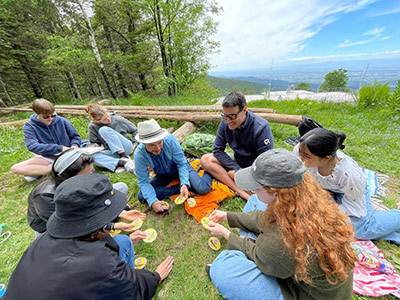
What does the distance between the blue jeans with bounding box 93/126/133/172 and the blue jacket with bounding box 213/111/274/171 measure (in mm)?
2360

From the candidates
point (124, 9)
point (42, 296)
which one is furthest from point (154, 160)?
point (124, 9)

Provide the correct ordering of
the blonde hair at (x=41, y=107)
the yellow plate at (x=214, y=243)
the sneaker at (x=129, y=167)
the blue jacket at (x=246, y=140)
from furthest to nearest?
the sneaker at (x=129, y=167) → the blonde hair at (x=41, y=107) → the blue jacket at (x=246, y=140) → the yellow plate at (x=214, y=243)

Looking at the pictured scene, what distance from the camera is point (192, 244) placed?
212cm

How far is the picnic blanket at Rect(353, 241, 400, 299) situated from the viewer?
1506 millimetres

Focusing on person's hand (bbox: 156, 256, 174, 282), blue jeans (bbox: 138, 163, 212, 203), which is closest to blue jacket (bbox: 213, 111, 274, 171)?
blue jeans (bbox: 138, 163, 212, 203)

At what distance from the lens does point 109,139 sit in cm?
375

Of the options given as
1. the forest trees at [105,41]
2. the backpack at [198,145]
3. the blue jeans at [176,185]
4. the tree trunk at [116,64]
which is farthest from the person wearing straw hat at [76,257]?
the tree trunk at [116,64]

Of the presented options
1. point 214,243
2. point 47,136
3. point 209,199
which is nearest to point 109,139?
point 47,136

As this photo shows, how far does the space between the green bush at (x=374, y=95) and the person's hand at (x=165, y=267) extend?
845cm

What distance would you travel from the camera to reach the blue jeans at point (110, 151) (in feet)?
12.1

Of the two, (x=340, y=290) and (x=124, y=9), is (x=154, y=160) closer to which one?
(x=340, y=290)

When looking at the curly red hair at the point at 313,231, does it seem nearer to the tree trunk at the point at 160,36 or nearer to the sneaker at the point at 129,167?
the sneaker at the point at 129,167

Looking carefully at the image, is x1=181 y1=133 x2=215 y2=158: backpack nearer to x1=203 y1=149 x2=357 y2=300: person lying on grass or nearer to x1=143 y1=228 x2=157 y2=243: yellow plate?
x1=143 y1=228 x2=157 y2=243: yellow plate

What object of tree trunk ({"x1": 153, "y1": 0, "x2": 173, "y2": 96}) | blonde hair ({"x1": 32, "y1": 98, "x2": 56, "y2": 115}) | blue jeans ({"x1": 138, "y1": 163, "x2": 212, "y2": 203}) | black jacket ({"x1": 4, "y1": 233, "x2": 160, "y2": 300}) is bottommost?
blue jeans ({"x1": 138, "y1": 163, "x2": 212, "y2": 203})
